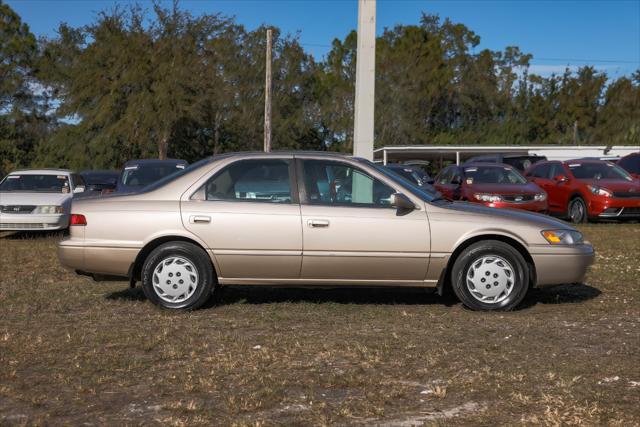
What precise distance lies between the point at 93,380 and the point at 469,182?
13.1 m

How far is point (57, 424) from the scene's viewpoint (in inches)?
168

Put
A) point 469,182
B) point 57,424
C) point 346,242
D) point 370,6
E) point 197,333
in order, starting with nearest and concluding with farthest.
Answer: point 57,424
point 197,333
point 346,242
point 370,6
point 469,182

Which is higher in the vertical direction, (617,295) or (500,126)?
(500,126)

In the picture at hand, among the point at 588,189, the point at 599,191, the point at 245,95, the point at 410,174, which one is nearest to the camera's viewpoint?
the point at 599,191

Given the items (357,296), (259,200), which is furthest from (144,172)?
(259,200)

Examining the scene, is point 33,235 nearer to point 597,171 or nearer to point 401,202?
point 401,202

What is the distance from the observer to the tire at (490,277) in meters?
7.19

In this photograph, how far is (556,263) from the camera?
7.25 meters

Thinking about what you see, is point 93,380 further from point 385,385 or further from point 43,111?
point 43,111

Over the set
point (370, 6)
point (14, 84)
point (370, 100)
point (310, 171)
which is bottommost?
point (310, 171)

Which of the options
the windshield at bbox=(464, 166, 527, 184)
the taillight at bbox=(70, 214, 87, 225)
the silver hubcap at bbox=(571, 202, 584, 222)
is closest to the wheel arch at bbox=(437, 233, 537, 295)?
the taillight at bbox=(70, 214, 87, 225)

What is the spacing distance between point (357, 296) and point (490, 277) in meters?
1.52

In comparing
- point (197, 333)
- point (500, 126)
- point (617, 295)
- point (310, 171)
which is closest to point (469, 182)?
point (617, 295)

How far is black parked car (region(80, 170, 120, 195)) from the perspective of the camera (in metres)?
15.8
